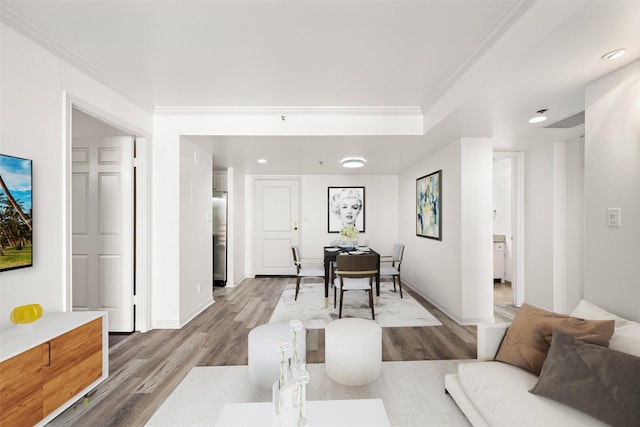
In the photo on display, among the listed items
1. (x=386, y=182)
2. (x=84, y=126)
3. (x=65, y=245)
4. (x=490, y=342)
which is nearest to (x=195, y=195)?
(x=84, y=126)

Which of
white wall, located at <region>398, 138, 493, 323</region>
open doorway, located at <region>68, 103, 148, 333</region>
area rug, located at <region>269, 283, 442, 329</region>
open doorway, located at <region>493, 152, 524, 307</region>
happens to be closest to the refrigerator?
area rug, located at <region>269, 283, 442, 329</region>

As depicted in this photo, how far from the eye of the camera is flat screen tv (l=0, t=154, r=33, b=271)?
5.52 feet

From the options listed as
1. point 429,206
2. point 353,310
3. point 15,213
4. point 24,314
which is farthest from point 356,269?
point 15,213

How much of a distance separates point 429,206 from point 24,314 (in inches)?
176

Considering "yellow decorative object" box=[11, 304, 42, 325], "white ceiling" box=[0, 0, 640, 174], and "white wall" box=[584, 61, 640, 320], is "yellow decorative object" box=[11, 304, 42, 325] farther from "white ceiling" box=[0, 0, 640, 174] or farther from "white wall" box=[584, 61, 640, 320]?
"white wall" box=[584, 61, 640, 320]

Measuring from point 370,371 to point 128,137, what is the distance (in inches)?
137

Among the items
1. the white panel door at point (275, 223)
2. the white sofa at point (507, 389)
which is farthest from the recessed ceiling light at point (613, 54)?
the white panel door at point (275, 223)

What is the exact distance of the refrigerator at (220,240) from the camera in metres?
5.36

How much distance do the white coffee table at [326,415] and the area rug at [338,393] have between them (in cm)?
57

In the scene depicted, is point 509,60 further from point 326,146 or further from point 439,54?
point 326,146

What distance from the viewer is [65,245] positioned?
2.12 meters

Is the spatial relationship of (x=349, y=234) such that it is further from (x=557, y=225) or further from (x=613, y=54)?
(x=613, y=54)

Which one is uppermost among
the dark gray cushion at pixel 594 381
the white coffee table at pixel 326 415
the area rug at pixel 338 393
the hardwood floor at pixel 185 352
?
the dark gray cushion at pixel 594 381

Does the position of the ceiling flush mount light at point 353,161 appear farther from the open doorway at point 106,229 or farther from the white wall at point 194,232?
the open doorway at point 106,229
